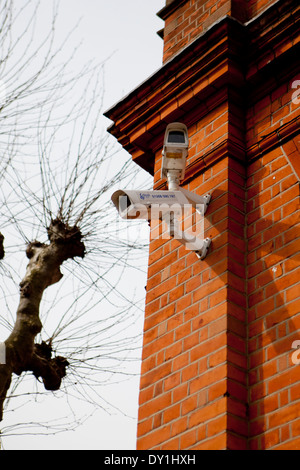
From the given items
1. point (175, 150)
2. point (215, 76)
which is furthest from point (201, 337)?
point (215, 76)

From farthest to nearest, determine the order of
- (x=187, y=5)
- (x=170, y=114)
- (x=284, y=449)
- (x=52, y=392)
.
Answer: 1. (x=52, y=392)
2. (x=187, y=5)
3. (x=170, y=114)
4. (x=284, y=449)

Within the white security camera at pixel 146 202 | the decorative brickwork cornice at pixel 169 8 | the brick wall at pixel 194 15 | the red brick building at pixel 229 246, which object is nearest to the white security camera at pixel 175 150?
the white security camera at pixel 146 202

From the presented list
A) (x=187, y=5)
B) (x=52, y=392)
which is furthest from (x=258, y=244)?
(x=52, y=392)

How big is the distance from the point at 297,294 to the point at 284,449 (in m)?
0.77

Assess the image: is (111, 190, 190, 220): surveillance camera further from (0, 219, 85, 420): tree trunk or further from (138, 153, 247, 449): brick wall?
(0, 219, 85, 420): tree trunk

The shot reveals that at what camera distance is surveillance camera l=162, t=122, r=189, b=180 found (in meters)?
3.98

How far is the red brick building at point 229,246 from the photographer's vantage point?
3393 millimetres

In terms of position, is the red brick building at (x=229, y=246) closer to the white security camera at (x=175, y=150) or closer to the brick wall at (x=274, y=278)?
the brick wall at (x=274, y=278)

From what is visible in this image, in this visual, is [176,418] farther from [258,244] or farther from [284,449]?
[258,244]

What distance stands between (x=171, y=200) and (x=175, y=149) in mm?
298

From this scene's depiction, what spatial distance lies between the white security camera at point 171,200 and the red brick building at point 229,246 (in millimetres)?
123

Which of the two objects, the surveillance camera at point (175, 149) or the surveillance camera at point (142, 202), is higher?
the surveillance camera at point (175, 149)

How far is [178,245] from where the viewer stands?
14.1ft

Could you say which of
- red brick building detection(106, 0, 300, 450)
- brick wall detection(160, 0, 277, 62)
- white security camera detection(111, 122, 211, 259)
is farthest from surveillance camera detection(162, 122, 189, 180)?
brick wall detection(160, 0, 277, 62)
